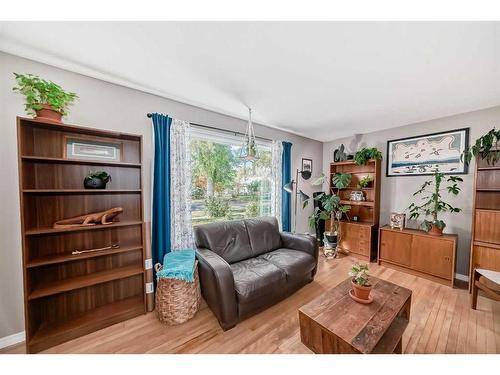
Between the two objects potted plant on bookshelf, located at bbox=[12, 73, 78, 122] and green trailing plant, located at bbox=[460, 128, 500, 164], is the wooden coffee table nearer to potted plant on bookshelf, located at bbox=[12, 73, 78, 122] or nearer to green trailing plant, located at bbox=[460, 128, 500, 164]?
green trailing plant, located at bbox=[460, 128, 500, 164]

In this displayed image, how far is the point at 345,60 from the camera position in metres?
1.45

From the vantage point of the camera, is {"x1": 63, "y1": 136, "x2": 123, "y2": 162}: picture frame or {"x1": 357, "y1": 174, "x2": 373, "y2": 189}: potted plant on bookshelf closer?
{"x1": 63, "y1": 136, "x2": 123, "y2": 162}: picture frame

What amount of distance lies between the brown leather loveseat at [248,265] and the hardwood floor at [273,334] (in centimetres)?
13

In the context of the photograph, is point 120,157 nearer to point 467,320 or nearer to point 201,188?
point 201,188

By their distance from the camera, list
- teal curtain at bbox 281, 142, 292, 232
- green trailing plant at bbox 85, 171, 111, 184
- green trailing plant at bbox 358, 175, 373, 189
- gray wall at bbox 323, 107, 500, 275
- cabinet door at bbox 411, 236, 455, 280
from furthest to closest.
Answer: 1. teal curtain at bbox 281, 142, 292, 232
2. green trailing plant at bbox 358, 175, 373, 189
3. gray wall at bbox 323, 107, 500, 275
4. cabinet door at bbox 411, 236, 455, 280
5. green trailing plant at bbox 85, 171, 111, 184

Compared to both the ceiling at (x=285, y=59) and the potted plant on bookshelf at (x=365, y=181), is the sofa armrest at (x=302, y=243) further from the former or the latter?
the ceiling at (x=285, y=59)

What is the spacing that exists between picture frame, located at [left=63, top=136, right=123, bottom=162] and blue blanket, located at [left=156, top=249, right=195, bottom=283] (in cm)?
113

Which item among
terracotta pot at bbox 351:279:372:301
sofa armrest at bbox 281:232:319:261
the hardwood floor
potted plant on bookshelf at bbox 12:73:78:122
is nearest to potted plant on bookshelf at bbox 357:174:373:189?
sofa armrest at bbox 281:232:319:261

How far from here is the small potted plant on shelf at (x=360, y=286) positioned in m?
1.39

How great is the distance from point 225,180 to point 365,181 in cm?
242

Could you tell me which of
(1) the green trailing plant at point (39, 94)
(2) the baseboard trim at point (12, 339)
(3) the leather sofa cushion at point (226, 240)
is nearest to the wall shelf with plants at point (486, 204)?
(3) the leather sofa cushion at point (226, 240)

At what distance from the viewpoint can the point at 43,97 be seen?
4.45ft

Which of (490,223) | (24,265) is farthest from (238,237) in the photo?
(490,223)

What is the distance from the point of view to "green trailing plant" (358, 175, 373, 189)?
125 inches
